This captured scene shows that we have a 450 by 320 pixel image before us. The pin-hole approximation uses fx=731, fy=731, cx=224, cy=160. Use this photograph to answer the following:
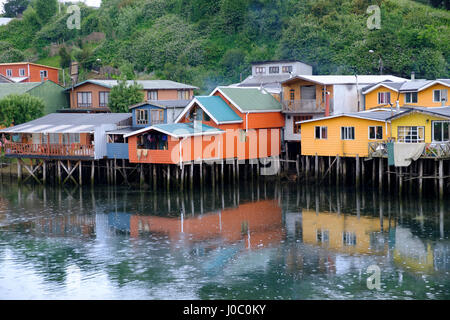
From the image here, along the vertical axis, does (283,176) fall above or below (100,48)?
below

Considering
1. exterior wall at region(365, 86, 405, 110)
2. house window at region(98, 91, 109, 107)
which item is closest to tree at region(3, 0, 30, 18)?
house window at region(98, 91, 109, 107)

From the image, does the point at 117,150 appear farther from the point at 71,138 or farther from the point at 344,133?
the point at 344,133

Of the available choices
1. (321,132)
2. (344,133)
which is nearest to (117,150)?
(321,132)

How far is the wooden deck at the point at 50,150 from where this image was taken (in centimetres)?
5022

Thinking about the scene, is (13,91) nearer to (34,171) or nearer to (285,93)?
(34,171)

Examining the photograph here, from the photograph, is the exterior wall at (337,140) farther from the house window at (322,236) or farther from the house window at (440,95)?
the house window at (322,236)

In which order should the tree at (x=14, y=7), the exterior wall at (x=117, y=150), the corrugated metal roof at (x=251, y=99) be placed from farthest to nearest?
1. the tree at (x=14, y=7)
2. the corrugated metal roof at (x=251, y=99)
3. the exterior wall at (x=117, y=150)

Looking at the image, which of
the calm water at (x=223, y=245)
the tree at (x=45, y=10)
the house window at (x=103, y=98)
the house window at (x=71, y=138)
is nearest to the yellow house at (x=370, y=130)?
the calm water at (x=223, y=245)

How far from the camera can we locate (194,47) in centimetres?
8369

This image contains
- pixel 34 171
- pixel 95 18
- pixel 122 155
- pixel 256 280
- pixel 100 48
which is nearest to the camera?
pixel 256 280

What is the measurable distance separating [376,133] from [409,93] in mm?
6759

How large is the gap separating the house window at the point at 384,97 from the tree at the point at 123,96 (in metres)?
20.2
